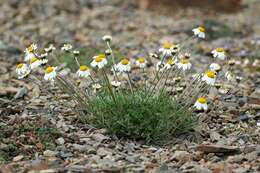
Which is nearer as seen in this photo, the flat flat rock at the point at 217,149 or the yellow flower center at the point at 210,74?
the flat flat rock at the point at 217,149

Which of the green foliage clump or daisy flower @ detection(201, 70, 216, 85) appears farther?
the green foliage clump

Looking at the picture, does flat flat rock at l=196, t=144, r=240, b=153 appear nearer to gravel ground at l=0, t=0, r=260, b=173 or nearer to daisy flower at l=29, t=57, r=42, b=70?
gravel ground at l=0, t=0, r=260, b=173

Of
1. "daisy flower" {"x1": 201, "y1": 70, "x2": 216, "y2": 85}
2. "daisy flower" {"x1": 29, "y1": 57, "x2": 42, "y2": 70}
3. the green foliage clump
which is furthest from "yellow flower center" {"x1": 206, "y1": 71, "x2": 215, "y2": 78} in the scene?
"daisy flower" {"x1": 29, "y1": 57, "x2": 42, "y2": 70}

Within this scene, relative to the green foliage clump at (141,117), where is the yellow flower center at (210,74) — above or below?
above

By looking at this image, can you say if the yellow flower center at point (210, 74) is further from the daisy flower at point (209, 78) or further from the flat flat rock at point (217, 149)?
the flat flat rock at point (217, 149)

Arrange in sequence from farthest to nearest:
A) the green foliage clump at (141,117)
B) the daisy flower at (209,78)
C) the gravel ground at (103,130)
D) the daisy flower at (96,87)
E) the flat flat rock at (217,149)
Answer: the daisy flower at (96,87) < the green foliage clump at (141,117) < the daisy flower at (209,78) < the flat flat rock at (217,149) < the gravel ground at (103,130)

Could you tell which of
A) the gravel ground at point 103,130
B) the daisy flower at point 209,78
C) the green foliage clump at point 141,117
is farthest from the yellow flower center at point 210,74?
the gravel ground at point 103,130

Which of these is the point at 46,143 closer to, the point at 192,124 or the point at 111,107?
the point at 111,107
